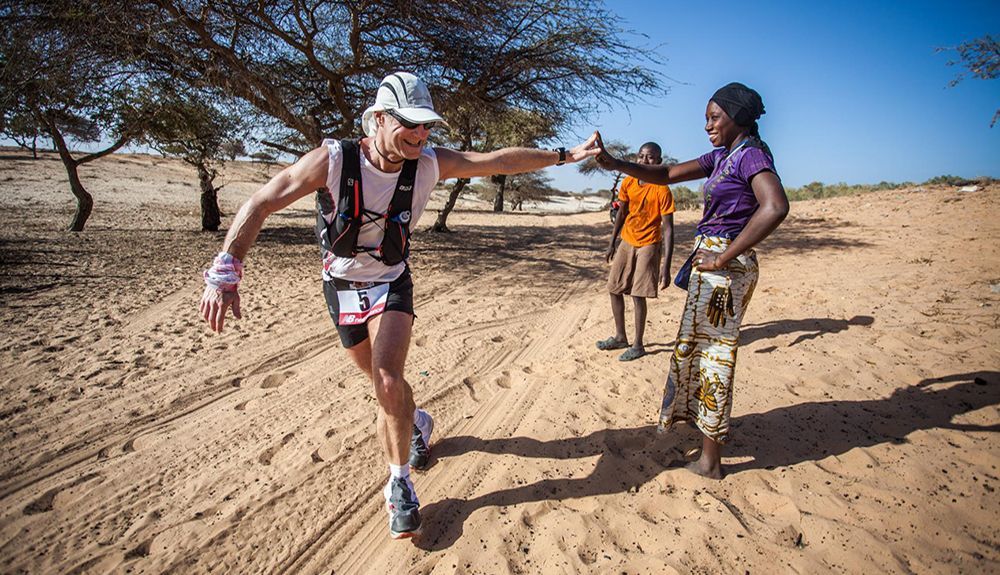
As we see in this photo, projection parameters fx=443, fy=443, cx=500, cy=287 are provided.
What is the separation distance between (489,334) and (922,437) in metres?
3.61

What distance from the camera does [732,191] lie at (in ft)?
7.69

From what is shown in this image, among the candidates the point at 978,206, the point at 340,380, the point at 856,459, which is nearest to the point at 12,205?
the point at 340,380

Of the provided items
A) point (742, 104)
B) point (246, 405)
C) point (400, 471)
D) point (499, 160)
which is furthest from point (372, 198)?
point (246, 405)

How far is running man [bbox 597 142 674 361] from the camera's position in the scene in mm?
4137

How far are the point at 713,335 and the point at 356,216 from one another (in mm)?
2018

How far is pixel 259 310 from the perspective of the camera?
5.42 metres

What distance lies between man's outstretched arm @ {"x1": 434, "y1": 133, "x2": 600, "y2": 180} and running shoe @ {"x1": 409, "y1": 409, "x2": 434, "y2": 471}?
1514 mm

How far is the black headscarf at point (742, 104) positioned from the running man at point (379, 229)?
4.59ft

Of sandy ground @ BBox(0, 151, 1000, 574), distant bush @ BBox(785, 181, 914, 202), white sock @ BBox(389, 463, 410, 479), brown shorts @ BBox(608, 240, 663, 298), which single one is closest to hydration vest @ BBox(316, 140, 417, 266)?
white sock @ BBox(389, 463, 410, 479)

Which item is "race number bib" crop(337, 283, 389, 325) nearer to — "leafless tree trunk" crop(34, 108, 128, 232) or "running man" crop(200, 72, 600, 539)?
"running man" crop(200, 72, 600, 539)

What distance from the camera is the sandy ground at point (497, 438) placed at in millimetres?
2145

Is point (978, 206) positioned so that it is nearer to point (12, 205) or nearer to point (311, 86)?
point (311, 86)

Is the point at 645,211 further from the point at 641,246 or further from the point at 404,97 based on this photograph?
the point at 404,97

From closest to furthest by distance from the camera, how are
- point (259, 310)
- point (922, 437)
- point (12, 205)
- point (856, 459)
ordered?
point (856, 459) → point (922, 437) → point (259, 310) → point (12, 205)
